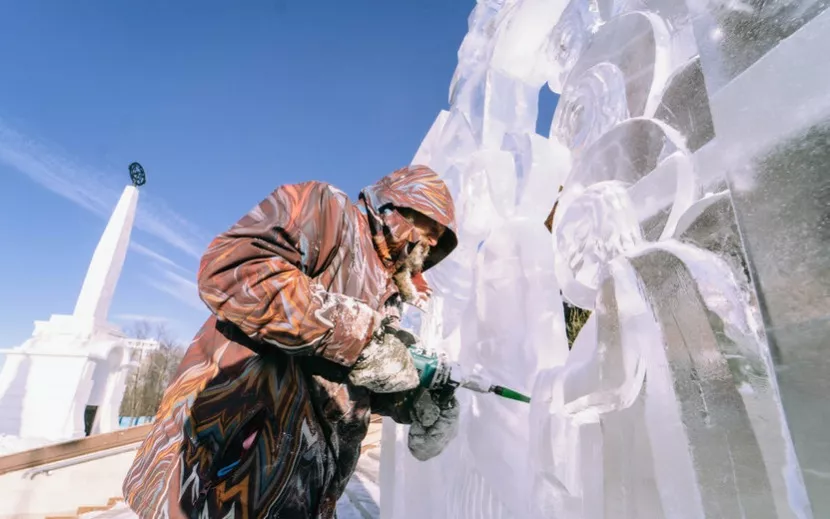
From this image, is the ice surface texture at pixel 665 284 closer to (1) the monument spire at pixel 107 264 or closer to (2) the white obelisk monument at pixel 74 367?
(2) the white obelisk monument at pixel 74 367

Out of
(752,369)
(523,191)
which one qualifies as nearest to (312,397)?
(752,369)

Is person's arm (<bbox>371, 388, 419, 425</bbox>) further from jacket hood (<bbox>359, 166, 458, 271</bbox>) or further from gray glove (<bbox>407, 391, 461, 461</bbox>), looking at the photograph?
jacket hood (<bbox>359, 166, 458, 271</bbox>)

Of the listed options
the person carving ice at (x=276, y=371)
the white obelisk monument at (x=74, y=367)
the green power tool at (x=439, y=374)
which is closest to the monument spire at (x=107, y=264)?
the white obelisk monument at (x=74, y=367)

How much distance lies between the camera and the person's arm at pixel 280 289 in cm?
99

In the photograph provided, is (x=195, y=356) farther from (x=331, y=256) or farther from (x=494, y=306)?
(x=494, y=306)

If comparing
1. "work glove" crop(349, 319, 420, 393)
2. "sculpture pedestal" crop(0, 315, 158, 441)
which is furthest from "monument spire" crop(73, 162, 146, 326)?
"work glove" crop(349, 319, 420, 393)

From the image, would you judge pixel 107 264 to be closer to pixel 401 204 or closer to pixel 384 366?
pixel 401 204

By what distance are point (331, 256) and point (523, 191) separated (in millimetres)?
1021

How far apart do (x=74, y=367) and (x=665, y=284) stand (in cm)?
1195

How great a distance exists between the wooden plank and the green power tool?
13.1 feet

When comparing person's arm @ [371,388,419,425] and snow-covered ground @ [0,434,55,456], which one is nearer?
person's arm @ [371,388,419,425]

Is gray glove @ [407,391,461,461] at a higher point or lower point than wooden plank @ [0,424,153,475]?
higher

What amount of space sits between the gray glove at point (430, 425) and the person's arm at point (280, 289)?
0.60 m

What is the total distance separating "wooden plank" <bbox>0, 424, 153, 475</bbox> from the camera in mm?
4309
